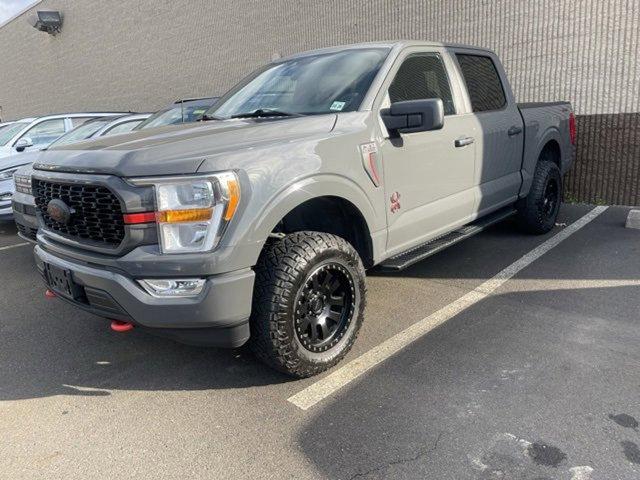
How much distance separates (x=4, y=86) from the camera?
27219 mm

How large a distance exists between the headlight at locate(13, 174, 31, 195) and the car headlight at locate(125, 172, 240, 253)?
2732 mm

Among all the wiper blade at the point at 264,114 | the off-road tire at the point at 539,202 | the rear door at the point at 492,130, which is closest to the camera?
the wiper blade at the point at 264,114

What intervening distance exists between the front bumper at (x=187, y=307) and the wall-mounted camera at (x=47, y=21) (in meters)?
22.4

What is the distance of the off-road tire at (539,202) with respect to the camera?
18.2 ft

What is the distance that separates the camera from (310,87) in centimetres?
376

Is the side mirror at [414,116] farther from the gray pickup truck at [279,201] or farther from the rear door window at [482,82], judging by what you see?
the rear door window at [482,82]

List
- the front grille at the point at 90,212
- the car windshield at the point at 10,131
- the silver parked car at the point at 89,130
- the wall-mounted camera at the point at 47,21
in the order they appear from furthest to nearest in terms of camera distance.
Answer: the wall-mounted camera at the point at 47,21 < the car windshield at the point at 10,131 < the silver parked car at the point at 89,130 < the front grille at the point at 90,212

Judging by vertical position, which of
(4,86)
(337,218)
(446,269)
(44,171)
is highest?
(4,86)

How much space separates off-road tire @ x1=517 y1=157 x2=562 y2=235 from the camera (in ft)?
18.2

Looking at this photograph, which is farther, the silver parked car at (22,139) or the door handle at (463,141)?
the silver parked car at (22,139)

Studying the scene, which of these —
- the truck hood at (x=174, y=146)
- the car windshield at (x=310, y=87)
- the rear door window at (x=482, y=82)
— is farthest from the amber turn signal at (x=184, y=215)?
the rear door window at (x=482, y=82)

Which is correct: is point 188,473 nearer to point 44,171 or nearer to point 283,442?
point 283,442

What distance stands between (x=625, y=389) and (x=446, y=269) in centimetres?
225

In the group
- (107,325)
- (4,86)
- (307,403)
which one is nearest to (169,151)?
(307,403)
